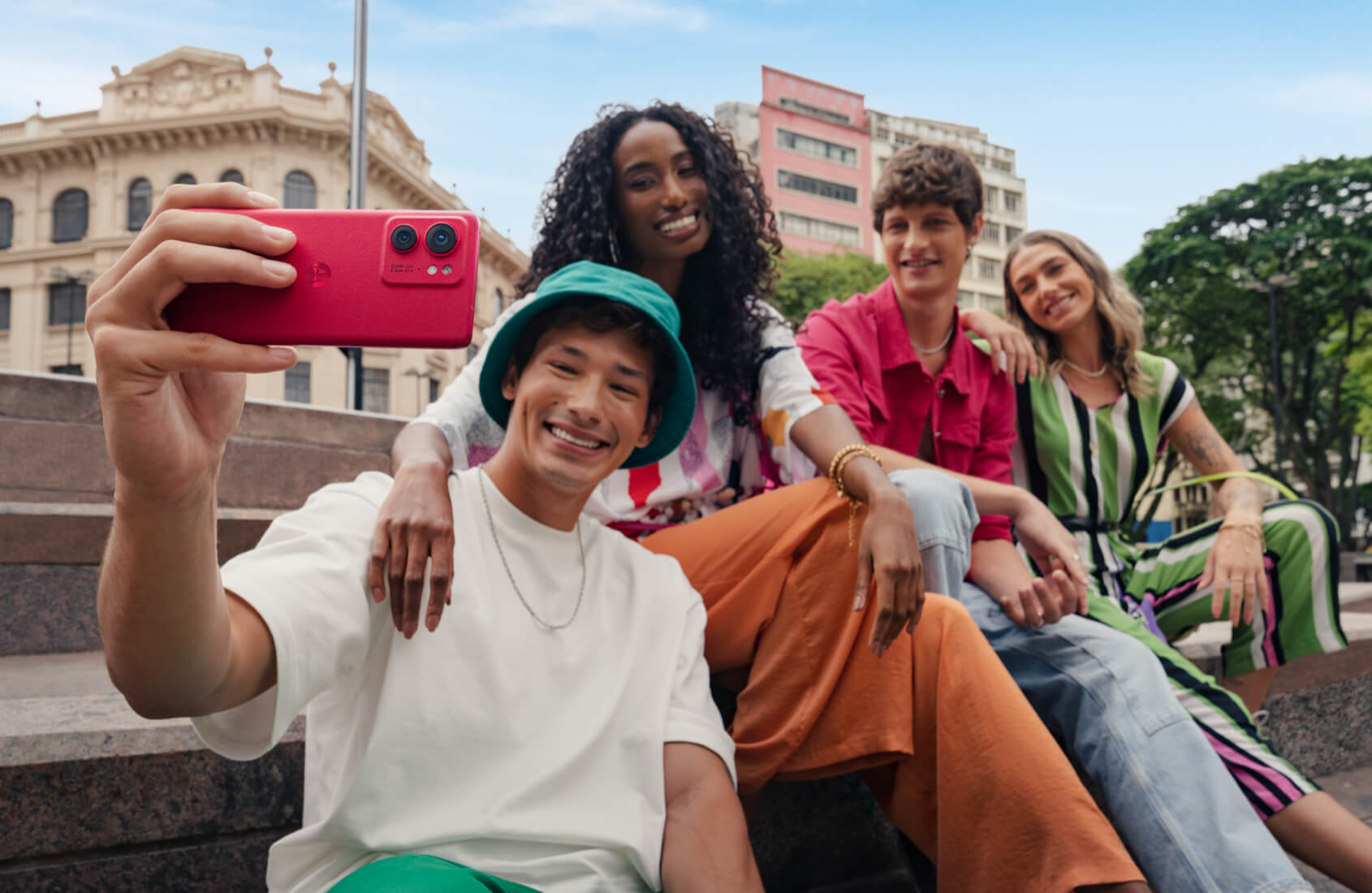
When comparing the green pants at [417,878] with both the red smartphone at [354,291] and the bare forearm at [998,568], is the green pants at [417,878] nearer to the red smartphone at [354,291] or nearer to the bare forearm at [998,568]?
the red smartphone at [354,291]

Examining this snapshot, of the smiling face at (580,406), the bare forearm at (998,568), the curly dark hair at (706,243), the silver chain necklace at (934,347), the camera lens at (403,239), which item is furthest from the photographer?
the silver chain necklace at (934,347)

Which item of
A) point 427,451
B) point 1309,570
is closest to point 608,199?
point 427,451

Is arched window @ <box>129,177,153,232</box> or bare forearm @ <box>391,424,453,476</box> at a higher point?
arched window @ <box>129,177,153,232</box>

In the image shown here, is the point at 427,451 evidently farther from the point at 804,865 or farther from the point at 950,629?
the point at 804,865

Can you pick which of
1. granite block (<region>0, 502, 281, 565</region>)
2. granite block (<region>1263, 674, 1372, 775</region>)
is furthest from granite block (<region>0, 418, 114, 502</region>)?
granite block (<region>1263, 674, 1372, 775</region>)

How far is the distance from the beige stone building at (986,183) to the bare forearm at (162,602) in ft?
168

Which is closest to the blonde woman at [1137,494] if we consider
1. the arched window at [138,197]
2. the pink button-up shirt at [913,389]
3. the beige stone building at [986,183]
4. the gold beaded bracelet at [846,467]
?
the pink button-up shirt at [913,389]

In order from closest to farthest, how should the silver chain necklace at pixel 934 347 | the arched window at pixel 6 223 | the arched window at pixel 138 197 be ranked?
the silver chain necklace at pixel 934 347, the arched window at pixel 138 197, the arched window at pixel 6 223

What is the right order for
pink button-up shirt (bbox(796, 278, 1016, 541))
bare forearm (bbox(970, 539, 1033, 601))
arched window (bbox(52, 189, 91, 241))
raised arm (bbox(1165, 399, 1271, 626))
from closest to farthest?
bare forearm (bbox(970, 539, 1033, 601)) → raised arm (bbox(1165, 399, 1271, 626)) → pink button-up shirt (bbox(796, 278, 1016, 541)) → arched window (bbox(52, 189, 91, 241))

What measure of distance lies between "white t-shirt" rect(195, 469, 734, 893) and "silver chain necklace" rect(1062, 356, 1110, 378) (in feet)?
7.40

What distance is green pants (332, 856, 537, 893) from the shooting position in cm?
131

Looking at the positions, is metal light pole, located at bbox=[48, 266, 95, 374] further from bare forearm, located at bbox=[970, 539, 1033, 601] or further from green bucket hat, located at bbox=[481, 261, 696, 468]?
bare forearm, located at bbox=[970, 539, 1033, 601]

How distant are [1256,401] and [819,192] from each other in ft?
95.6

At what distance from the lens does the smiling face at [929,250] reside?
3246 millimetres
